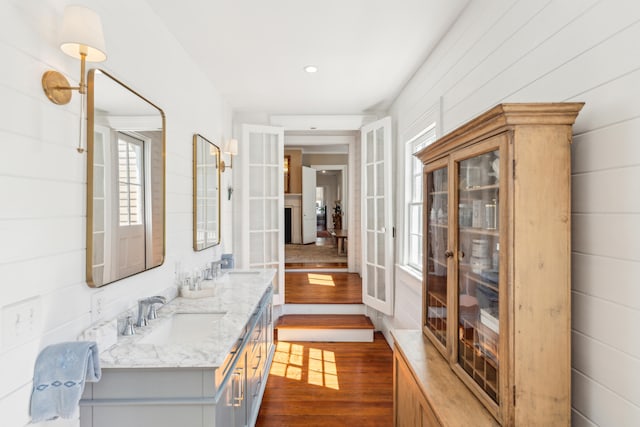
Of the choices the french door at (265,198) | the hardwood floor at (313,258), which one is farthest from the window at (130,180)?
the hardwood floor at (313,258)

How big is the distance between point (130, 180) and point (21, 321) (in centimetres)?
84

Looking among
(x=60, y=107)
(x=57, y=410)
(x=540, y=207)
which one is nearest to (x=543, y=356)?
(x=540, y=207)

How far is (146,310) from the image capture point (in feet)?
5.90

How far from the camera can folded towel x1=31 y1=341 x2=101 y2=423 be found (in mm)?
1149

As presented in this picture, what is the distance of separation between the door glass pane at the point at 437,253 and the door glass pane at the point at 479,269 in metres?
0.18

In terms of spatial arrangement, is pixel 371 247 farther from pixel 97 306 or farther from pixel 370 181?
pixel 97 306

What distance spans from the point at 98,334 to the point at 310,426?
1672mm

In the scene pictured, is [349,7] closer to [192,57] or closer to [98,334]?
[192,57]

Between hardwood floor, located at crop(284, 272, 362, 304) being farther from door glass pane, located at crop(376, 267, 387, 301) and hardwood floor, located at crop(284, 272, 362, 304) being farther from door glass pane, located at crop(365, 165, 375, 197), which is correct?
door glass pane, located at crop(365, 165, 375, 197)

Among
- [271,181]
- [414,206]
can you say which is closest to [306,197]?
→ [271,181]

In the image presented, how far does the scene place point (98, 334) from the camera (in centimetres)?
138

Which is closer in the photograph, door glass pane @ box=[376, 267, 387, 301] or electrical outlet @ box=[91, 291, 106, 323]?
electrical outlet @ box=[91, 291, 106, 323]

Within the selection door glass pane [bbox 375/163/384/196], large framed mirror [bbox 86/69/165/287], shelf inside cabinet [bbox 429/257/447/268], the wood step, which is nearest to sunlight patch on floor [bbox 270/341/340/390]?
the wood step

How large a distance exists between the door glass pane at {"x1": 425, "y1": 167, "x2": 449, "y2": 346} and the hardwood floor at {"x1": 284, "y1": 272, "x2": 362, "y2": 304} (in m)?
2.52
